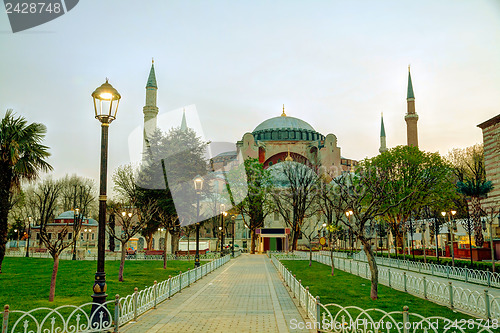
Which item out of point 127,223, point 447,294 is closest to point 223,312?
point 447,294

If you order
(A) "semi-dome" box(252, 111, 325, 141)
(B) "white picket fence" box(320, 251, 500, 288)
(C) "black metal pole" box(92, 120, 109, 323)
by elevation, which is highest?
(A) "semi-dome" box(252, 111, 325, 141)

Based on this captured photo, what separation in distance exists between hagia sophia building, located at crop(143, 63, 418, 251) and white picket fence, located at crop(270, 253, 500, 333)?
44.2 meters

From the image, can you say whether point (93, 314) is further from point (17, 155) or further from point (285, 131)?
point (285, 131)

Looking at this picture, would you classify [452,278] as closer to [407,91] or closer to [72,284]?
[72,284]

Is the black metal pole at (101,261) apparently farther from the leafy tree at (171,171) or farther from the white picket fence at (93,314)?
the leafy tree at (171,171)

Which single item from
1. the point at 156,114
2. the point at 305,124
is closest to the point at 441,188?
the point at 156,114

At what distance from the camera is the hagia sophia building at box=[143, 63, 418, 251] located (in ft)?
192

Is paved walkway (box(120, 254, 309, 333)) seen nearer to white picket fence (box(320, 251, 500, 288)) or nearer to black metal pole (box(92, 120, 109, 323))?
black metal pole (box(92, 120, 109, 323))

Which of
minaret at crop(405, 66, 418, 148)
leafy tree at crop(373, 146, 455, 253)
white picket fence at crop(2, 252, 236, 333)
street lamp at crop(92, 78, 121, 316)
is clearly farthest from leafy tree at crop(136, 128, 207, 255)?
minaret at crop(405, 66, 418, 148)

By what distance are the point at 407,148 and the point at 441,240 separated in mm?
12407

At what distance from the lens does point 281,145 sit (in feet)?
265

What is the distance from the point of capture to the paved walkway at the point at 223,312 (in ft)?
30.3

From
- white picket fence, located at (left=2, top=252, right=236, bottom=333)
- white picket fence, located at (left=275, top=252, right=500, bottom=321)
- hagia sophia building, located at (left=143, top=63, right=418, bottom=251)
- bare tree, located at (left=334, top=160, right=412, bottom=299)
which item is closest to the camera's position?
white picket fence, located at (left=2, top=252, right=236, bottom=333)

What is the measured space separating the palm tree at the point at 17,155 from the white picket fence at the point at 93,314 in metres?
8.68
